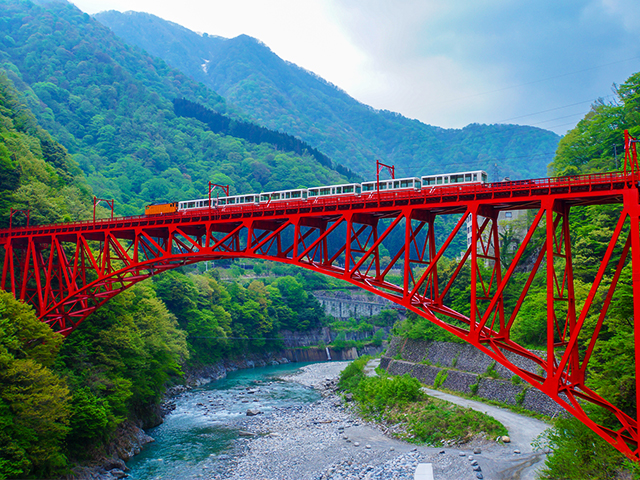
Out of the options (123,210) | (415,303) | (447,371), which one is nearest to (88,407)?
(415,303)

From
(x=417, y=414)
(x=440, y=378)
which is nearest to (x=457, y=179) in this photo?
(x=417, y=414)

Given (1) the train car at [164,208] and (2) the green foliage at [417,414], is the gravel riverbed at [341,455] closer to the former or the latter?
(2) the green foliage at [417,414]

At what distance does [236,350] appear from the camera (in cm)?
7312

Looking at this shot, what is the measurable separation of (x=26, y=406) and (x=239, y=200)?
61.1 ft

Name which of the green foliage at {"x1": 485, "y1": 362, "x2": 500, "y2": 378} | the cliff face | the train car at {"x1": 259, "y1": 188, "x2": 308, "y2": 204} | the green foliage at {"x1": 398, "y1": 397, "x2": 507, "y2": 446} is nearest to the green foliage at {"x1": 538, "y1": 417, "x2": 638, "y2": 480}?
the green foliage at {"x1": 398, "y1": 397, "x2": 507, "y2": 446}

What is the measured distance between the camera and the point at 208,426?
3734cm

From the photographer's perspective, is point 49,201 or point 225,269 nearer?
point 49,201

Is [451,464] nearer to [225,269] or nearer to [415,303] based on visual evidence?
[415,303]

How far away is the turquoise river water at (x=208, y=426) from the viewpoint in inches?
1135

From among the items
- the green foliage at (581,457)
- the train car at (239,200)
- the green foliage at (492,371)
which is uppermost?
the train car at (239,200)

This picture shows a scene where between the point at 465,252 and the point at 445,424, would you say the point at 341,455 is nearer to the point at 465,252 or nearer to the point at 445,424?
the point at 445,424

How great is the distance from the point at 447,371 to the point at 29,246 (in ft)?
108

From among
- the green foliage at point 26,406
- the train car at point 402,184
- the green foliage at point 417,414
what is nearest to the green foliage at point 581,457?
the green foliage at point 417,414

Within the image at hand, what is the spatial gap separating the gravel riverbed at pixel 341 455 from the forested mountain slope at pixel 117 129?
76.7m
